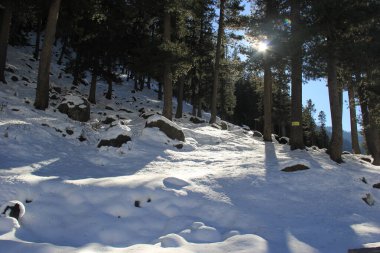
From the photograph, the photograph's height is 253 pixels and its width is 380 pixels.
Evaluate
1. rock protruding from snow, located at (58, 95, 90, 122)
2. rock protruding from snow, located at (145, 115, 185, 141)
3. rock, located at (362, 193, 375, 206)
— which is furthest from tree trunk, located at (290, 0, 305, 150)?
rock protruding from snow, located at (58, 95, 90, 122)

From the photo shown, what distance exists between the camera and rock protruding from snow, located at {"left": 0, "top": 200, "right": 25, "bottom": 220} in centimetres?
590

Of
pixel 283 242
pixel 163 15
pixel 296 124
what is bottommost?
pixel 283 242

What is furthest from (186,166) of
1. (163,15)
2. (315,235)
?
(163,15)

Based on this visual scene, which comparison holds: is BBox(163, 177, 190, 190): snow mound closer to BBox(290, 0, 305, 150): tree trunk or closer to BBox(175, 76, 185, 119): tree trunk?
BBox(290, 0, 305, 150): tree trunk

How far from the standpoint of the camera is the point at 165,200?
7465 millimetres

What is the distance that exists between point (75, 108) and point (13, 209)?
1200cm

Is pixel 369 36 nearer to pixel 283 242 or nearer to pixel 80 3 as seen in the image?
pixel 283 242

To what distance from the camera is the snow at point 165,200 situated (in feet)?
19.2

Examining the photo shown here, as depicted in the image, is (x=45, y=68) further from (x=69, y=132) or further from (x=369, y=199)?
(x=369, y=199)

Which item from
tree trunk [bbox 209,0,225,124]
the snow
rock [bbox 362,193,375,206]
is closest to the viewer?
the snow

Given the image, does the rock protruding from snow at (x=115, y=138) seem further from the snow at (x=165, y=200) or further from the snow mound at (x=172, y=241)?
the snow mound at (x=172, y=241)

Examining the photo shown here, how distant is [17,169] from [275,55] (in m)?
12.7

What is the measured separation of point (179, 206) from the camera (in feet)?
24.1

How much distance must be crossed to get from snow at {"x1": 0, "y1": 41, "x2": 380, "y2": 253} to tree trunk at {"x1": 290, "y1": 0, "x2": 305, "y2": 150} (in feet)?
13.6
